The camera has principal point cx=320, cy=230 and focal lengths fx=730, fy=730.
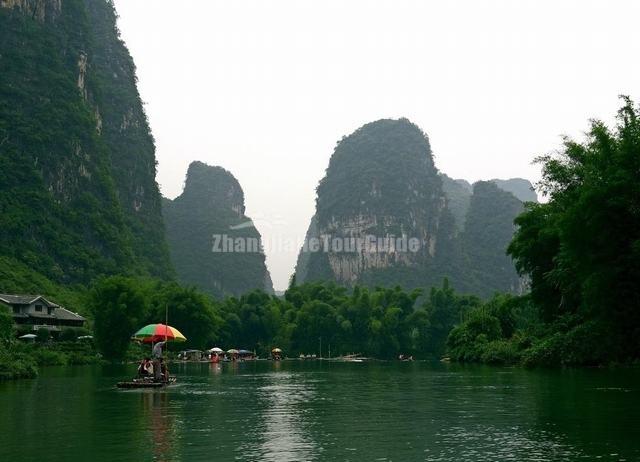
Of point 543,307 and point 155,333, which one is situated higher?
point 543,307

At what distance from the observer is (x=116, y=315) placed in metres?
71.0

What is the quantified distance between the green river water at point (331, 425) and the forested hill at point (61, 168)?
68366 mm

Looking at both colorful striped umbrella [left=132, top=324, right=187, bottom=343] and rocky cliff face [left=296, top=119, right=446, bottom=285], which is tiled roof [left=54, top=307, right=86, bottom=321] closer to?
colorful striped umbrella [left=132, top=324, right=187, bottom=343]

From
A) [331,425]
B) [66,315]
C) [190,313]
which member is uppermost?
[190,313]

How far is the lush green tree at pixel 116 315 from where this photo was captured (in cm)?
7125

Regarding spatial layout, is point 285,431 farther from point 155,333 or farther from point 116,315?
point 116,315

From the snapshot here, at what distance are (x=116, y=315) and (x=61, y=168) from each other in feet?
200

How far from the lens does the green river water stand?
12.2m

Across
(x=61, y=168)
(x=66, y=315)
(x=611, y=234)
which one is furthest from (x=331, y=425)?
(x=61, y=168)

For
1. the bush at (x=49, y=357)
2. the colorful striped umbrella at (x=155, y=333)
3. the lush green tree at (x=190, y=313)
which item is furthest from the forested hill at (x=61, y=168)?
the colorful striped umbrella at (x=155, y=333)

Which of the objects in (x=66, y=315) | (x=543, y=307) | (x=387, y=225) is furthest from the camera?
(x=387, y=225)

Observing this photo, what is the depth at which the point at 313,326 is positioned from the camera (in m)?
111

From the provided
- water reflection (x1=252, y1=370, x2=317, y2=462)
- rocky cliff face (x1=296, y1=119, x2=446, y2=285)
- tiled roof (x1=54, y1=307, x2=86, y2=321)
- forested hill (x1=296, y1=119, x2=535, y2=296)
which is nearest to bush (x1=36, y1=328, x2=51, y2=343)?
tiled roof (x1=54, y1=307, x2=86, y2=321)

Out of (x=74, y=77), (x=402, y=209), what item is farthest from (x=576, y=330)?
(x=402, y=209)
